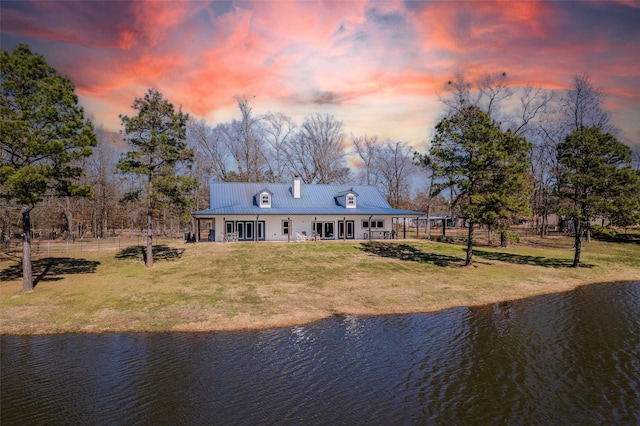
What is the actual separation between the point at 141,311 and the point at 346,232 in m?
27.5

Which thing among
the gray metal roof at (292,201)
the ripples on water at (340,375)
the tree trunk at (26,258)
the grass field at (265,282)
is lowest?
the ripples on water at (340,375)

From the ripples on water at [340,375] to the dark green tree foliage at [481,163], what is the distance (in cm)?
1026

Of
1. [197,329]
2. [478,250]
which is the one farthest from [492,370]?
[478,250]

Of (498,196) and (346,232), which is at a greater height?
(498,196)

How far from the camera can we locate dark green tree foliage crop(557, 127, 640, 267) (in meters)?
26.2

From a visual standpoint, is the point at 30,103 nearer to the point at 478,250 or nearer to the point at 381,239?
the point at 381,239

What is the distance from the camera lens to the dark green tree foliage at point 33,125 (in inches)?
703

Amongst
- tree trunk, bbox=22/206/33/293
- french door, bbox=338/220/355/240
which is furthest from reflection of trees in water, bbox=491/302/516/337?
french door, bbox=338/220/355/240

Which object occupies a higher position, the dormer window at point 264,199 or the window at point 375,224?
the dormer window at point 264,199

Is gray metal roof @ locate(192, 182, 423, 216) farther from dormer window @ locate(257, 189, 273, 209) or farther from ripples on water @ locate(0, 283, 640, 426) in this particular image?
ripples on water @ locate(0, 283, 640, 426)

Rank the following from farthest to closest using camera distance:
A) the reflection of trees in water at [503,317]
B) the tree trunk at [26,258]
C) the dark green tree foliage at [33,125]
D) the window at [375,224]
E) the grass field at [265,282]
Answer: the window at [375,224] → the tree trunk at [26,258] → the dark green tree foliage at [33,125] → the grass field at [265,282] → the reflection of trees in water at [503,317]

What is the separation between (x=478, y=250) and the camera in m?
37.0

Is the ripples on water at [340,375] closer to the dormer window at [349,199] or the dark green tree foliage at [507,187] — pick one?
the dark green tree foliage at [507,187]

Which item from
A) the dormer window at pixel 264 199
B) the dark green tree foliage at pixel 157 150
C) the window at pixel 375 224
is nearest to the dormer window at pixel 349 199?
the window at pixel 375 224
